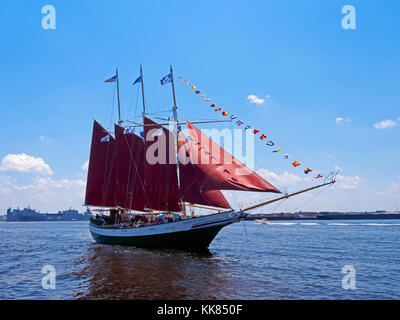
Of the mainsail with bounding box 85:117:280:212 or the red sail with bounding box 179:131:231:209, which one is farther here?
the red sail with bounding box 179:131:231:209

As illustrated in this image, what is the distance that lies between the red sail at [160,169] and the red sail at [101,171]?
10.3 m

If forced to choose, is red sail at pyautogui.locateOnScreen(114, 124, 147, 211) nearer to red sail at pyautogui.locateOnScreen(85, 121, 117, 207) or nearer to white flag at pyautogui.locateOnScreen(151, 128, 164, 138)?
red sail at pyautogui.locateOnScreen(85, 121, 117, 207)

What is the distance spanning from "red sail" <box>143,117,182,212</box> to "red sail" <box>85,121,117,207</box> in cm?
1030

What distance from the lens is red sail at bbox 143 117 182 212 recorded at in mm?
38031

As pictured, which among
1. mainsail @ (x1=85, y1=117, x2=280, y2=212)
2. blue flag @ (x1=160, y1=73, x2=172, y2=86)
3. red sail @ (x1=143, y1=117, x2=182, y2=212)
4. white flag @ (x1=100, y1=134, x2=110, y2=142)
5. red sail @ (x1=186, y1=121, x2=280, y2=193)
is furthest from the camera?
white flag @ (x1=100, y1=134, x2=110, y2=142)

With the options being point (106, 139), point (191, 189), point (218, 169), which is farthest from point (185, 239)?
point (106, 139)

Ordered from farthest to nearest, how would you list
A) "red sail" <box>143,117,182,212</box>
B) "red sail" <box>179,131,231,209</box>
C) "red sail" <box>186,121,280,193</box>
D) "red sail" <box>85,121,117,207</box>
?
"red sail" <box>85,121,117,207</box>, "red sail" <box>143,117,182,212</box>, "red sail" <box>179,131,231,209</box>, "red sail" <box>186,121,280,193</box>

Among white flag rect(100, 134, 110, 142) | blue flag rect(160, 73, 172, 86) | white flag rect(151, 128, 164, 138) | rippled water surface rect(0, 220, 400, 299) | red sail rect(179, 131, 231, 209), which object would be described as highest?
blue flag rect(160, 73, 172, 86)

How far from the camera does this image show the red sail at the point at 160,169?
125 ft

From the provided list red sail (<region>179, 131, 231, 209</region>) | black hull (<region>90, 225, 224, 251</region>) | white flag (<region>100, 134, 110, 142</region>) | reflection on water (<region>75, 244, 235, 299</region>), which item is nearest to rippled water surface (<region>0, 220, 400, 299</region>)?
reflection on water (<region>75, 244, 235, 299</region>)

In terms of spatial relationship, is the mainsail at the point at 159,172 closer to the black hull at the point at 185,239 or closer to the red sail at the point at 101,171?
the red sail at the point at 101,171

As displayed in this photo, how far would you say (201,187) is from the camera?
32156mm

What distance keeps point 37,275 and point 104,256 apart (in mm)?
9335
